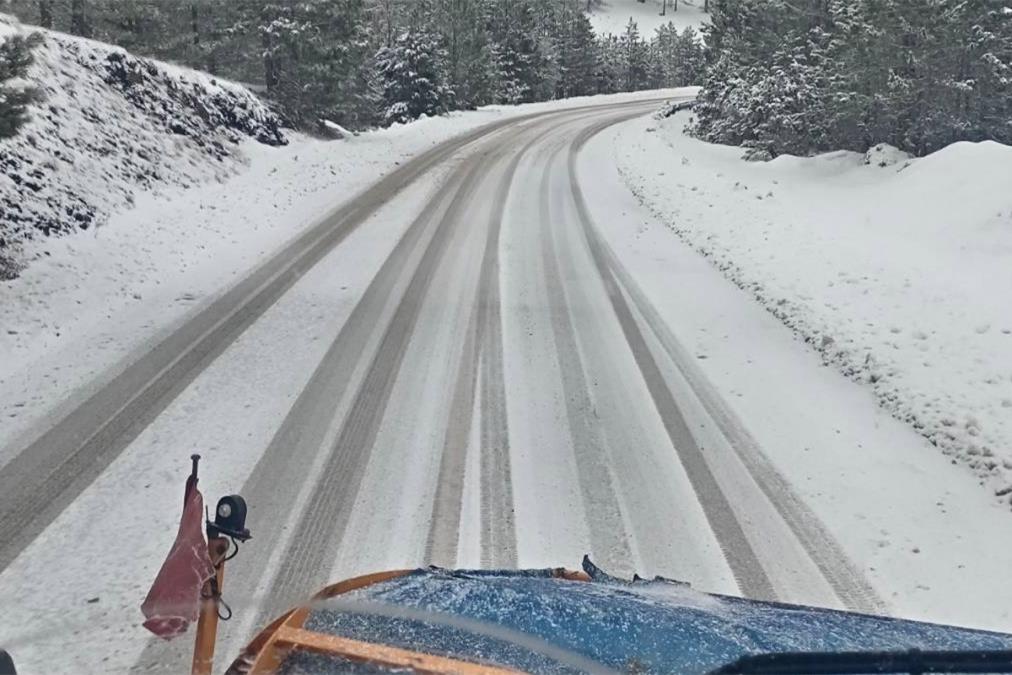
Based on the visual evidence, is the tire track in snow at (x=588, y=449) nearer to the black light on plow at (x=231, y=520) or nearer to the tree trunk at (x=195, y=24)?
the black light on plow at (x=231, y=520)

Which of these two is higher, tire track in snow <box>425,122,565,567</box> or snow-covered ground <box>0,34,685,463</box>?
snow-covered ground <box>0,34,685,463</box>

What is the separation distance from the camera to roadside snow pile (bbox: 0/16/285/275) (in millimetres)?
11109

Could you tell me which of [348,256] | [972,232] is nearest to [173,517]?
[348,256]

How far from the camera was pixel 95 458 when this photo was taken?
5504mm

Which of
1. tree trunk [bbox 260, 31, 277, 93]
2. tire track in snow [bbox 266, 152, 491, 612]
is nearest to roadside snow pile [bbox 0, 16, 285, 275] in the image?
tree trunk [bbox 260, 31, 277, 93]

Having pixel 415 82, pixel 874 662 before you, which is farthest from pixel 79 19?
pixel 874 662

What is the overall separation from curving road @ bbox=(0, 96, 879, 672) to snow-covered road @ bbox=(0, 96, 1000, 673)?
2 cm

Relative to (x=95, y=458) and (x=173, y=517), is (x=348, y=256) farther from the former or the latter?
(x=173, y=517)

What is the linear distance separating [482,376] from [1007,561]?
441cm

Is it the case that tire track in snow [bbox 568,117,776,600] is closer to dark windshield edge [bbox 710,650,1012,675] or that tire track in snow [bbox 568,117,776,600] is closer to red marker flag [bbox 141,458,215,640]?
dark windshield edge [bbox 710,650,1012,675]

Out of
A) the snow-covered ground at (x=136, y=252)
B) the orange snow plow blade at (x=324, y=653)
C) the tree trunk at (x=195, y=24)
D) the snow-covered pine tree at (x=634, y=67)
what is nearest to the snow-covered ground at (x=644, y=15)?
the snow-covered pine tree at (x=634, y=67)

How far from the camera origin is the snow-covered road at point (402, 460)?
168 inches

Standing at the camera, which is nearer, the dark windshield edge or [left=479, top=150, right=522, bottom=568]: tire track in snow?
the dark windshield edge

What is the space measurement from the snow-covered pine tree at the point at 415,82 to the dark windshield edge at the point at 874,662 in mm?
37787
